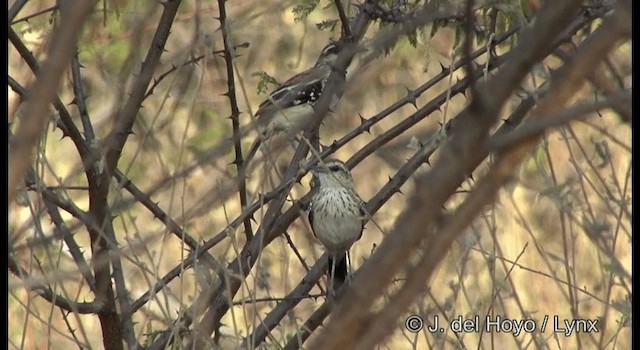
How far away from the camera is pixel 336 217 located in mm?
5309

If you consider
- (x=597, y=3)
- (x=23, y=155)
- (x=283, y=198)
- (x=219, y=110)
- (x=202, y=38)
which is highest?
(x=219, y=110)

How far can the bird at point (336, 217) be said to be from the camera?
17.0ft

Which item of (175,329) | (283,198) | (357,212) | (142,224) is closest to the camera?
(175,329)

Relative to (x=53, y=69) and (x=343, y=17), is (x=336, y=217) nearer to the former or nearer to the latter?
(x=343, y=17)

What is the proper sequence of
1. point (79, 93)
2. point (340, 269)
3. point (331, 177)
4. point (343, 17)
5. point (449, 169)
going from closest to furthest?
point (449, 169) < point (343, 17) < point (79, 93) < point (331, 177) < point (340, 269)

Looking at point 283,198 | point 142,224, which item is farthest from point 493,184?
point 142,224

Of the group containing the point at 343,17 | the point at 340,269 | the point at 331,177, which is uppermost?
the point at 331,177

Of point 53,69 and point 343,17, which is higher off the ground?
point 343,17

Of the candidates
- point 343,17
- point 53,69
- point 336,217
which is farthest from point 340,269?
point 53,69

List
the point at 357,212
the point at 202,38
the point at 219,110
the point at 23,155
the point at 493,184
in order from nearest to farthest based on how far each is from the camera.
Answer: the point at 493,184, the point at 23,155, the point at 202,38, the point at 357,212, the point at 219,110

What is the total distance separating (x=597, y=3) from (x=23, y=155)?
10.4 feet
